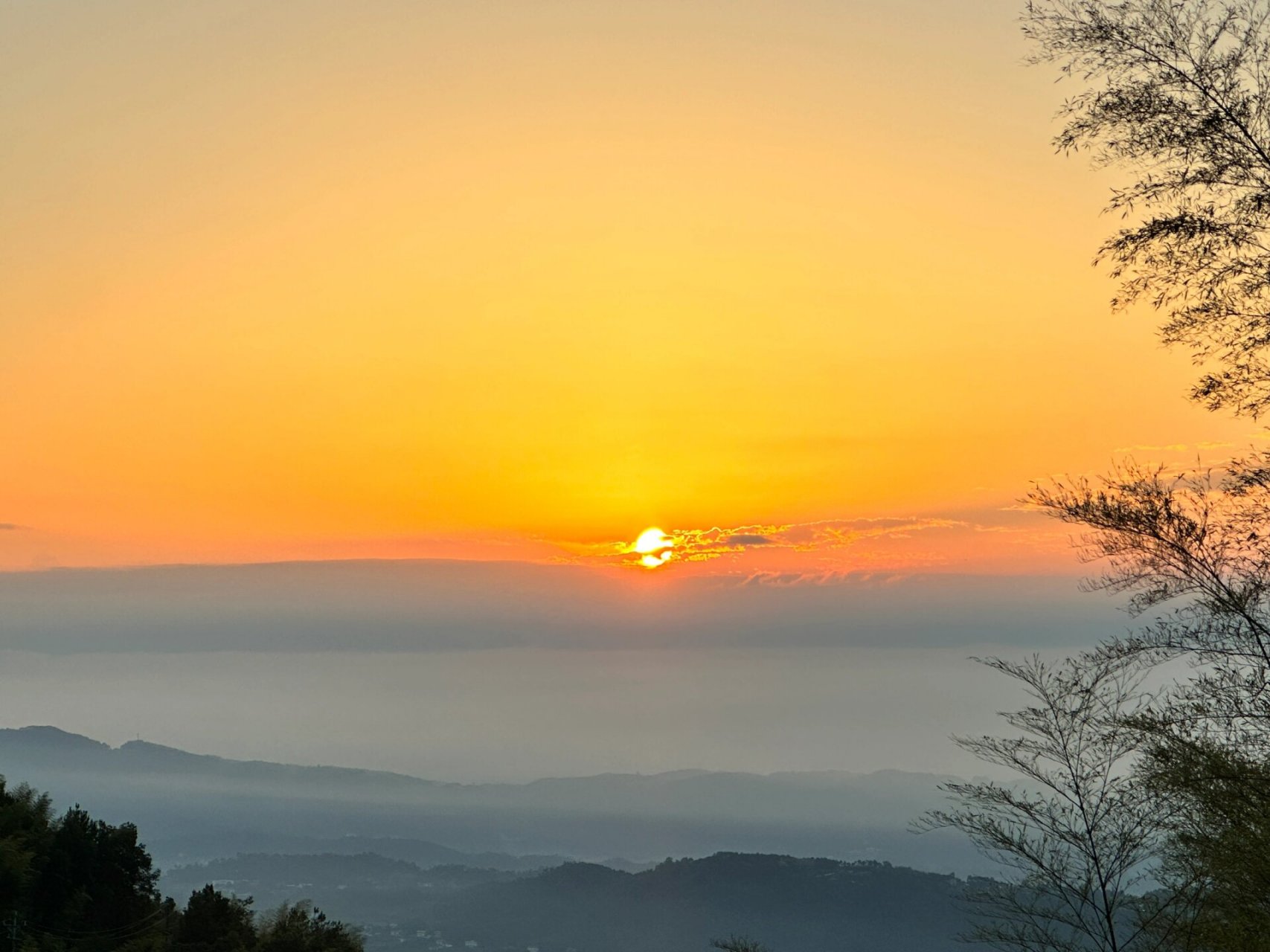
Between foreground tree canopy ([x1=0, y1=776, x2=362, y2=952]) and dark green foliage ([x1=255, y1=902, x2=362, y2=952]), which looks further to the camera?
dark green foliage ([x1=255, y1=902, x2=362, y2=952])

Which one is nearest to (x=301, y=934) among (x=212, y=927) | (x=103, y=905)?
(x=212, y=927)

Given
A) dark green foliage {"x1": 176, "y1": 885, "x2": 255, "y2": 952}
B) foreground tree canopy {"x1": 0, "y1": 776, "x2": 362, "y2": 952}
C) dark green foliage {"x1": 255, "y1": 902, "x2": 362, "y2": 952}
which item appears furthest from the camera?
dark green foliage {"x1": 255, "y1": 902, "x2": 362, "y2": 952}

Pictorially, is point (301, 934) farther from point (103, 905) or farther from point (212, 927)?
point (103, 905)

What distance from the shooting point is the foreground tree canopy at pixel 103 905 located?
43531 mm

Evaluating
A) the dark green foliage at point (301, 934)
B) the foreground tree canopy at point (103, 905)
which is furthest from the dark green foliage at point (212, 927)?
the dark green foliage at point (301, 934)

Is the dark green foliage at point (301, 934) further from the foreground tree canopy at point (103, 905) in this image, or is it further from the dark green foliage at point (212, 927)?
the dark green foliage at point (212, 927)

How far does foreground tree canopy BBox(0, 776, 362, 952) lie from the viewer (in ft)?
143

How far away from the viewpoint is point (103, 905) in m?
47.8

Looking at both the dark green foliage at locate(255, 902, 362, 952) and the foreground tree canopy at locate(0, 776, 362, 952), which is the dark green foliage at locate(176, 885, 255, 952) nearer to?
the foreground tree canopy at locate(0, 776, 362, 952)

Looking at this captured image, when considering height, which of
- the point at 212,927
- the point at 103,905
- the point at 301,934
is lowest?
the point at 301,934

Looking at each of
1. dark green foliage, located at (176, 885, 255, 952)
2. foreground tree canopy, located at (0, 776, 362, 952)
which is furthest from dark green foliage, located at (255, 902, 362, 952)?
dark green foliage, located at (176, 885, 255, 952)

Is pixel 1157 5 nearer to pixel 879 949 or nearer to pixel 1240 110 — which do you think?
pixel 1240 110

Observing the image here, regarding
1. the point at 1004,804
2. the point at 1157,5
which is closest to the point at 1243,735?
the point at 1004,804

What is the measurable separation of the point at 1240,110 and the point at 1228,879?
299 inches
